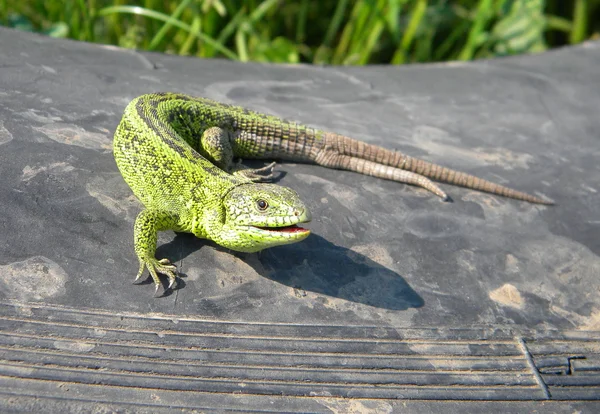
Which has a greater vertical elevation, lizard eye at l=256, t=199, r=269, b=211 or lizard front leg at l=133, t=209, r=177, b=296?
lizard eye at l=256, t=199, r=269, b=211

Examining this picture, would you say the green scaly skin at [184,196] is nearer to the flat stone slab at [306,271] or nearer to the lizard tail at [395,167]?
the flat stone slab at [306,271]

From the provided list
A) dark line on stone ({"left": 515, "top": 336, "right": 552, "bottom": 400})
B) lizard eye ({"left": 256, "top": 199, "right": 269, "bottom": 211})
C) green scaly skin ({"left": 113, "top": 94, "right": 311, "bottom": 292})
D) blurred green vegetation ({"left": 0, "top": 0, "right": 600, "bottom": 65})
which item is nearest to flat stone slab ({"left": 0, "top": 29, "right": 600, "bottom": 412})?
dark line on stone ({"left": 515, "top": 336, "right": 552, "bottom": 400})

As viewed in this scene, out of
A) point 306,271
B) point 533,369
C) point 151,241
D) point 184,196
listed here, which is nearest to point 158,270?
point 151,241

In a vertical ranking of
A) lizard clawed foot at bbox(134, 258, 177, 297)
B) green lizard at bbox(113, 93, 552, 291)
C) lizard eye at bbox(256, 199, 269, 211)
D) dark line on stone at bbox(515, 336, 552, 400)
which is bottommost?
lizard clawed foot at bbox(134, 258, 177, 297)

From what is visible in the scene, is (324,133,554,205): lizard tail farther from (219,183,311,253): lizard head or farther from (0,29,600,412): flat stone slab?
(219,183,311,253): lizard head

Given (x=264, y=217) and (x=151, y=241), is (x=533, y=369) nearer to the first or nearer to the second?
(x=264, y=217)

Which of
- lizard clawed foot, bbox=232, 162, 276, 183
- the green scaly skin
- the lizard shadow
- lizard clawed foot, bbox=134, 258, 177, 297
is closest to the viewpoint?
lizard clawed foot, bbox=134, 258, 177, 297

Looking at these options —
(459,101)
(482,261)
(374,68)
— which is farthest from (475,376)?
(374,68)

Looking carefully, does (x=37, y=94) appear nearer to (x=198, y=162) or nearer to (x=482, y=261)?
(x=198, y=162)
